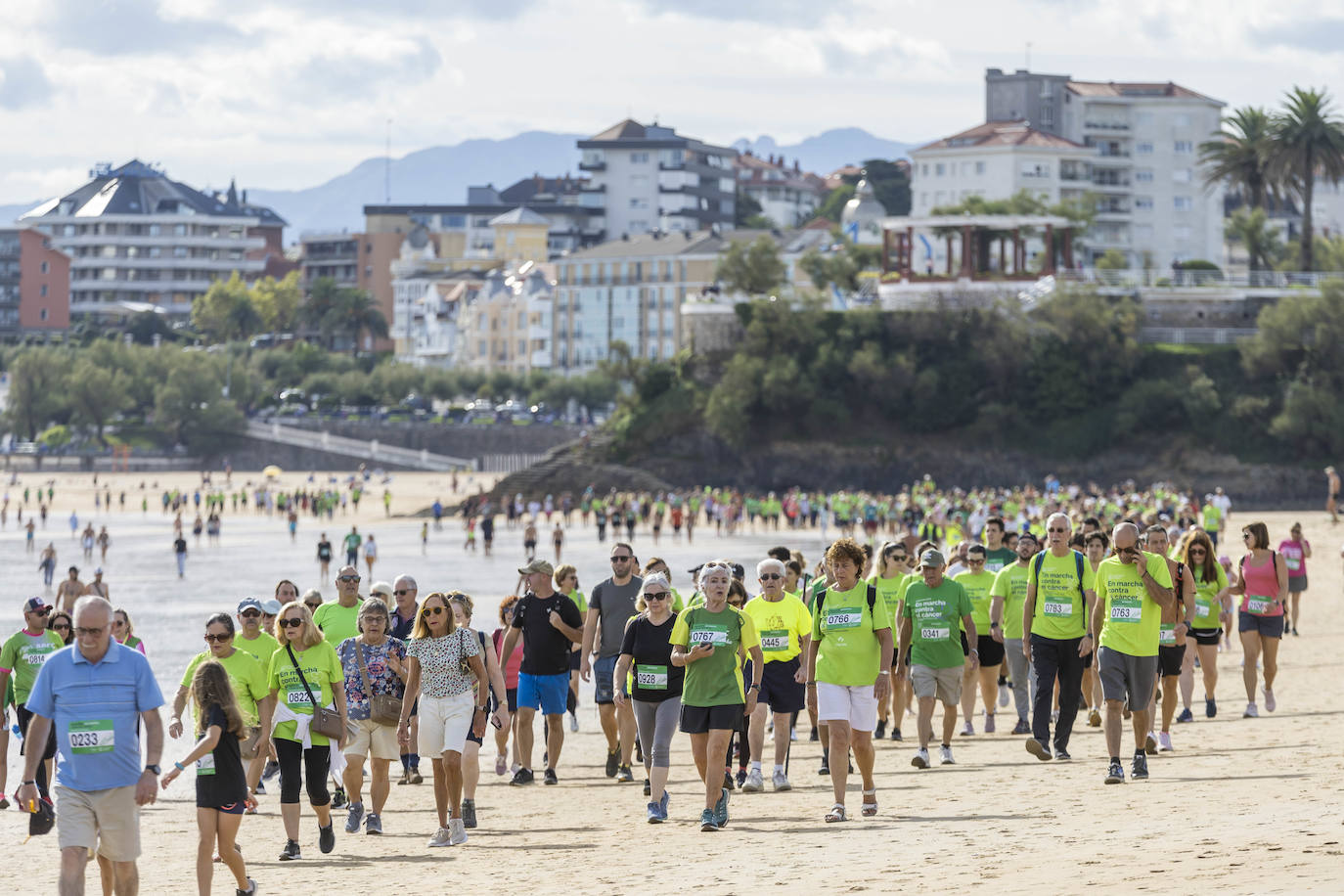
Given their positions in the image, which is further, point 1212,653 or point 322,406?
point 322,406

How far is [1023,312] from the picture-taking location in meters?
68.4

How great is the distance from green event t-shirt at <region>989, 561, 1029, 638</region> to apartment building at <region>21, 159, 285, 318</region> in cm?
13881

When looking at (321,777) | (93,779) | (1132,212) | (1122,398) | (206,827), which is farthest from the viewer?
(1132,212)

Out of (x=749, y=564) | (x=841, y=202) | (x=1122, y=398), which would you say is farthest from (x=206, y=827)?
(x=841, y=202)

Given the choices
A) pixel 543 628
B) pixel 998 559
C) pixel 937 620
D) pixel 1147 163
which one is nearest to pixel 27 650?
pixel 543 628

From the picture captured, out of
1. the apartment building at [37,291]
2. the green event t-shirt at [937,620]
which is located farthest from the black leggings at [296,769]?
the apartment building at [37,291]

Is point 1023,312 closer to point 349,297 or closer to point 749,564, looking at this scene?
point 749,564

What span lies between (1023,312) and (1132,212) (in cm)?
3504

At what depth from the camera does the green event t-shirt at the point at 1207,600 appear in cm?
1310

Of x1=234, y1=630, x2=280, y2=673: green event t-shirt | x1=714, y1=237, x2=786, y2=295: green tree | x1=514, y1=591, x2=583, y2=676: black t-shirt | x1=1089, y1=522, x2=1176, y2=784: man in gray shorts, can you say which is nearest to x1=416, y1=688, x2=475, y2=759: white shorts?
x1=234, y1=630, x2=280, y2=673: green event t-shirt

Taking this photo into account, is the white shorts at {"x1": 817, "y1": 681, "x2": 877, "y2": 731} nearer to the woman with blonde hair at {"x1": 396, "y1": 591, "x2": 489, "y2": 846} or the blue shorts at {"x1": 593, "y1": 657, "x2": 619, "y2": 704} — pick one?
the woman with blonde hair at {"x1": 396, "y1": 591, "x2": 489, "y2": 846}

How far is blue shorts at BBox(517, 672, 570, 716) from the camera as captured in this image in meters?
11.9

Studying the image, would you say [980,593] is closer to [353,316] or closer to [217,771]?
[217,771]

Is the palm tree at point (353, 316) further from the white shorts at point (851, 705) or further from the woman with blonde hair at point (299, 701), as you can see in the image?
the white shorts at point (851, 705)
